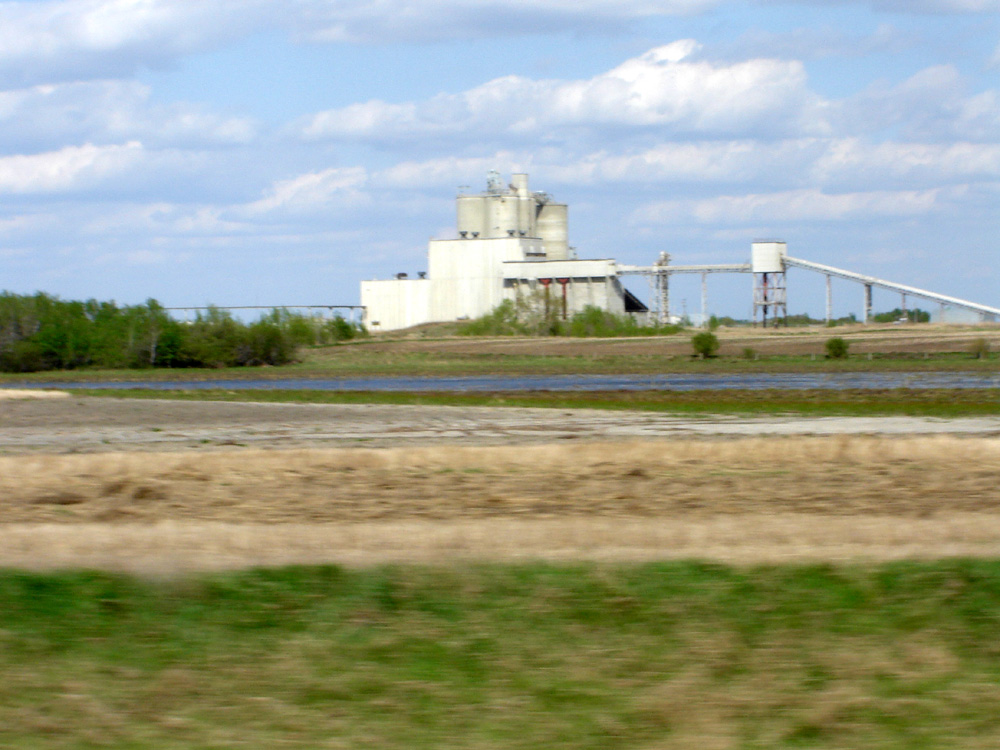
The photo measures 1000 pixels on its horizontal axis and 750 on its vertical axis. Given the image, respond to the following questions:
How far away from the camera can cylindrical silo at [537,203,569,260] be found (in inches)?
4852

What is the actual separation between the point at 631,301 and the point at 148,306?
5294 cm

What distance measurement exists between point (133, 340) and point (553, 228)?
171 feet

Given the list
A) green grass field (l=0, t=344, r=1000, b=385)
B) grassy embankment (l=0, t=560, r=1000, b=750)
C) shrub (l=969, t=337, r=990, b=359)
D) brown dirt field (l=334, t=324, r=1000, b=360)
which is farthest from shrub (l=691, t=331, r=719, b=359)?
grassy embankment (l=0, t=560, r=1000, b=750)

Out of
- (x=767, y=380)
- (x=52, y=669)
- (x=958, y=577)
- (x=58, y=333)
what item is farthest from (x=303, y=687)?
(x=58, y=333)

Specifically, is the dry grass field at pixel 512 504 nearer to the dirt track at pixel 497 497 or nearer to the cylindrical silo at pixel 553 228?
the dirt track at pixel 497 497

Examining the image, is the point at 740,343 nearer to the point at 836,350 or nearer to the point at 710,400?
the point at 836,350

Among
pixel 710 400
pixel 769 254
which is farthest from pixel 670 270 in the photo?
pixel 710 400

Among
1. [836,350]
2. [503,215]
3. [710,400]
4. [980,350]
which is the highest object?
[503,215]

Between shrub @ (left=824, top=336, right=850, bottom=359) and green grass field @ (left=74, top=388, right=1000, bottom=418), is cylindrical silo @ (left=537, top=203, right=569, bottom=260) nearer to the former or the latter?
shrub @ (left=824, top=336, right=850, bottom=359)

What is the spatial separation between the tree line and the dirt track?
5944 cm

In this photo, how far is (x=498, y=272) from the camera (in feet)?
378

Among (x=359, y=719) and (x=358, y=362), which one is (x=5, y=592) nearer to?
(x=359, y=719)

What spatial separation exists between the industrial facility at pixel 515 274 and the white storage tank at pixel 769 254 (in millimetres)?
98

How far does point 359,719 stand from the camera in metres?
6.45
